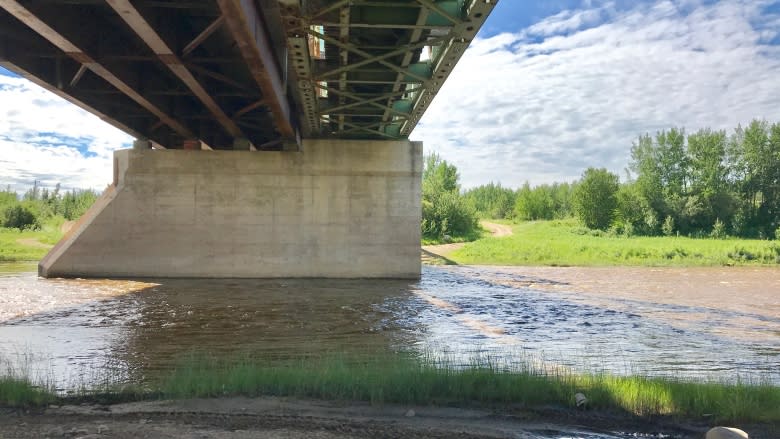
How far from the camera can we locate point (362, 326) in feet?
44.3

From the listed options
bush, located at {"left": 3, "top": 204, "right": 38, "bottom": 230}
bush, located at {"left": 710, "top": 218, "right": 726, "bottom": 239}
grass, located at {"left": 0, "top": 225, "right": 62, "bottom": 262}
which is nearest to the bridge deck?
grass, located at {"left": 0, "top": 225, "right": 62, "bottom": 262}

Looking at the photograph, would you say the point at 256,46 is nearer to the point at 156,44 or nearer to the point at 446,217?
the point at 156,44

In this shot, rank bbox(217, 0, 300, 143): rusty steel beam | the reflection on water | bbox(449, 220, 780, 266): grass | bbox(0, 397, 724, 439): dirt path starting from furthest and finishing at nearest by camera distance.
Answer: bbox(449, 220, 780, 266): grass < bbox(217, 0, 300, 143): rusty steel beam < the reflection on water < bbox(0, 397, 724, 439): dirt path

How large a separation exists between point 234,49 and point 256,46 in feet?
12.1

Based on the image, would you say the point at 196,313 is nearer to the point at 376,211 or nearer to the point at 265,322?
the point at 265,322

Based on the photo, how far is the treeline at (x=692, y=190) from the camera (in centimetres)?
7472

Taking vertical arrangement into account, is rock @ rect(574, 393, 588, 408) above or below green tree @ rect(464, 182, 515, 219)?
below

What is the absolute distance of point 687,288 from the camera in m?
25.9

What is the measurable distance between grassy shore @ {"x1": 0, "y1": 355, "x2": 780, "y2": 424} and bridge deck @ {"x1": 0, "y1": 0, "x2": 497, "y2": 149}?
20.5 feet

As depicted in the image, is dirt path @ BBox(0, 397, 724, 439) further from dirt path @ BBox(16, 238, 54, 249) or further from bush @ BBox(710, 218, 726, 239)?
bush @ BBox(710, 218, 726, 239)

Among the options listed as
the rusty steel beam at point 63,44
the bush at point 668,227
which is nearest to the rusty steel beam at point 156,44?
the rusty steel beam at point 63,44

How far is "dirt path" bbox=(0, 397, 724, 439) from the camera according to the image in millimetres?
5094

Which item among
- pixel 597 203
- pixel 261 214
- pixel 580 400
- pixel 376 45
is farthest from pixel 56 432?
pixel 597 203

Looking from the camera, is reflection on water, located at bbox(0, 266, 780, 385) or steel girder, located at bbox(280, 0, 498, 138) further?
steel girder, located at bbox(280, 0, 498, 138)
